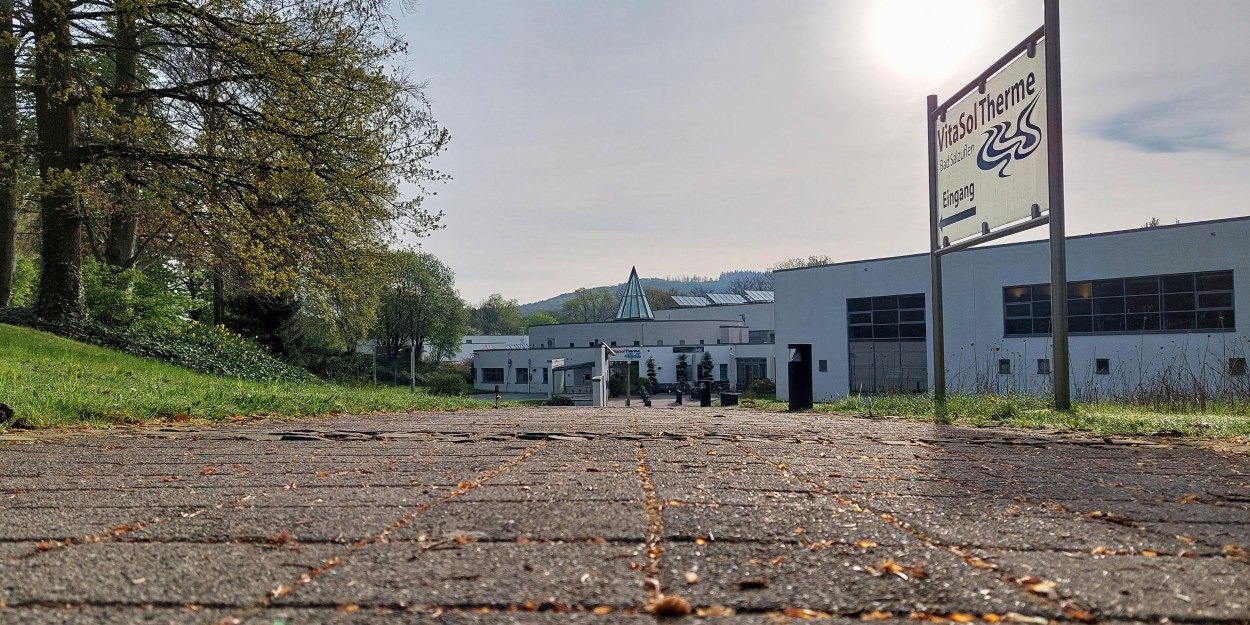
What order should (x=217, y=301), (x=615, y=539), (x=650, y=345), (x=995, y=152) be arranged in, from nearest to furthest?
(x=615, y=539) < (x=995, y=152) < (x=217, y=301) < (x=650, y=345)

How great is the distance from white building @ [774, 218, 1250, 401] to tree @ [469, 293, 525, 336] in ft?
269

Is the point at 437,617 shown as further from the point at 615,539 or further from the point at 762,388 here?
the point at 762,388

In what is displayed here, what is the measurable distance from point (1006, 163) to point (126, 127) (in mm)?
12061

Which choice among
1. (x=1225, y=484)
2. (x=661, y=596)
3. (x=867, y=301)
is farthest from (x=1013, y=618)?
(x=867, y=301)

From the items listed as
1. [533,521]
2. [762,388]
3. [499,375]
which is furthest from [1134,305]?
[499,375]

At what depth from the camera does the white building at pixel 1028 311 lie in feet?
97.2

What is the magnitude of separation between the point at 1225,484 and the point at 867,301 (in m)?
37.6

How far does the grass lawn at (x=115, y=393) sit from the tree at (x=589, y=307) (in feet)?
363

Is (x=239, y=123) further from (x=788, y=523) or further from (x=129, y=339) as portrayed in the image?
(x=788, y=523)

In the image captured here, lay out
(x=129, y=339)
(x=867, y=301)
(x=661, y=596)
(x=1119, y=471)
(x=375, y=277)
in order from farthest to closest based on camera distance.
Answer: (x=867, y=301) < (x=375, y=277) < (x=129, y=339) < (x=1119, y=471) < (x=661, y=596)

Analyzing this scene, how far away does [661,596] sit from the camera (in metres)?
2.00

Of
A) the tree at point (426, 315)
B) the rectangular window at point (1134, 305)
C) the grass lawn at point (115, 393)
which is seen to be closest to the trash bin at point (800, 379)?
the grass lawn at point (115, 393)

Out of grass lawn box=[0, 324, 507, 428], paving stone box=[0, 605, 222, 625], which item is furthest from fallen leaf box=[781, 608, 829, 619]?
grass lawn box=[0, 324, 507, 428]

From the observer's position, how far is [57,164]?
14.2 meters
